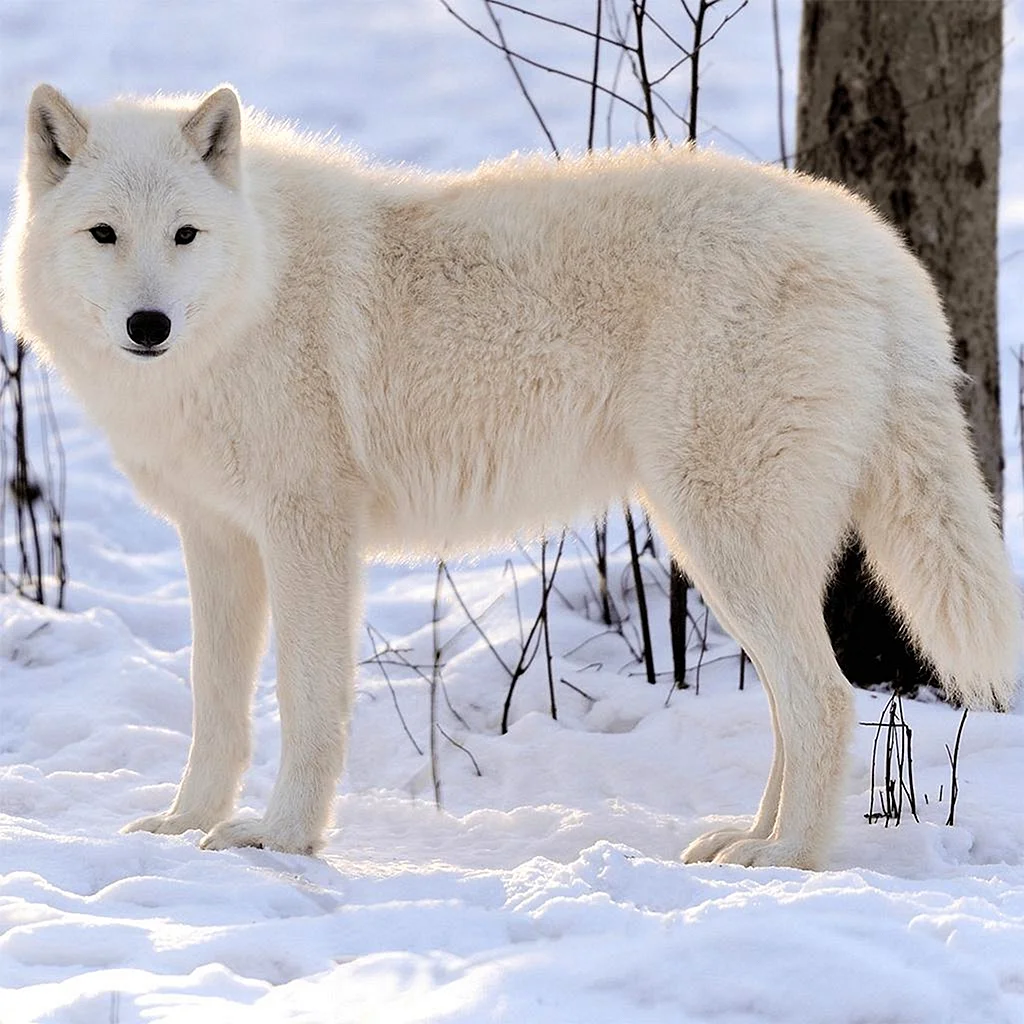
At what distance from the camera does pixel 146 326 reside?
3.58 m

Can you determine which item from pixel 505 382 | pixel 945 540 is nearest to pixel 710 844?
pixel 945 540

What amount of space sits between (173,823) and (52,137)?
6.42 feet

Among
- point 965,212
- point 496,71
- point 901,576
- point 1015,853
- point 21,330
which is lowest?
point 1015,853

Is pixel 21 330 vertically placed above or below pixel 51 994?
above

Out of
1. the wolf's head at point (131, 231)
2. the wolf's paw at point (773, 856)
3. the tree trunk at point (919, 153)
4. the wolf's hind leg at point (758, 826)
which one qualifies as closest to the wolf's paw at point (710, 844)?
the wolf's hind leg at point (758, 826)

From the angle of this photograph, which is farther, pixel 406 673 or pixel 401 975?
pixel 406 673

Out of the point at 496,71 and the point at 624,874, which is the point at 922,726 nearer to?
the point at 624,874

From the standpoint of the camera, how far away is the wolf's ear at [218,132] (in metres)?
3.86

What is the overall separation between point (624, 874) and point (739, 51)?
12.0 m

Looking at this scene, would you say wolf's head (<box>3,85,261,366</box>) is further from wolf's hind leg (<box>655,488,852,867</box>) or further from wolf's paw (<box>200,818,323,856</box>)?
wolf's hind leg (<box>655,488,852,867</box>)

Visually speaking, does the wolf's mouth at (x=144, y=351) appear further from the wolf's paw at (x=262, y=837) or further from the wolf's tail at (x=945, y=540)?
the wolf's tail at (x=945, y=540)

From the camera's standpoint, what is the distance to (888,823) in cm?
389

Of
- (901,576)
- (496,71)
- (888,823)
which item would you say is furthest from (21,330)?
(496,71)

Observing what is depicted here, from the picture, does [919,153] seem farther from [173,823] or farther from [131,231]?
[173,823]
